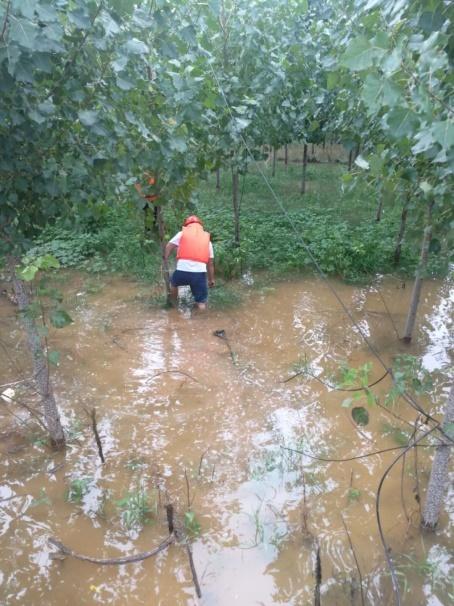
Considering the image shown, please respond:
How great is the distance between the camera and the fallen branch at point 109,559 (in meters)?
2.78

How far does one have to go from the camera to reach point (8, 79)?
212 centimetres

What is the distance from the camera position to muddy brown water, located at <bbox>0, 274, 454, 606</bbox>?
2746 mm

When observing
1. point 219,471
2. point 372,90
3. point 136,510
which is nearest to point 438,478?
point 219,471

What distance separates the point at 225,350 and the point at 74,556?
2.77 meters

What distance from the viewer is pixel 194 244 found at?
18.7 feet

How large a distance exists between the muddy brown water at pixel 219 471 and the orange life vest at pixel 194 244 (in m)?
0.85

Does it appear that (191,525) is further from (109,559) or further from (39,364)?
(39,364)

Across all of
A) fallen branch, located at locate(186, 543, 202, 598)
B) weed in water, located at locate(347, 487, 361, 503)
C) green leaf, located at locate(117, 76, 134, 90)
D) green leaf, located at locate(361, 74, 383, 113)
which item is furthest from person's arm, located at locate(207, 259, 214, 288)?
green leaf, located at locate(361, 74, 383, 113)

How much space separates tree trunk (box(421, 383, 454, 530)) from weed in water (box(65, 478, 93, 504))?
7.59 ft

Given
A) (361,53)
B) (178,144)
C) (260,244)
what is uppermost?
(361,53)

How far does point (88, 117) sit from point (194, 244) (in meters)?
3.35

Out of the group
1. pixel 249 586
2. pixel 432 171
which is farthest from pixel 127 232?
pixel 249 586

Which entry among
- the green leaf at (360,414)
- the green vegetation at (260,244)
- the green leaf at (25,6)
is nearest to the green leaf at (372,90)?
the green leaf at (25,6)

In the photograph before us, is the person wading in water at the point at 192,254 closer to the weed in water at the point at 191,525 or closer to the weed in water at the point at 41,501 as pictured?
the weed in water at the point at 41,501
